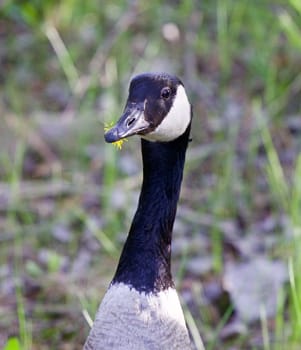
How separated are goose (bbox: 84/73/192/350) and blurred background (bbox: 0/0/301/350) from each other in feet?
1.00

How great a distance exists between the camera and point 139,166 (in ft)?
14.2

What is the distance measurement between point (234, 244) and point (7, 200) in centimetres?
96

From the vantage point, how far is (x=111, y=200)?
4.04 meters

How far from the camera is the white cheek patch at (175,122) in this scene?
2275 mm

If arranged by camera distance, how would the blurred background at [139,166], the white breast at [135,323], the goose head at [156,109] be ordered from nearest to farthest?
the goose head at [156,109]
the white breast at [135,323]
the blurred background at [139,166]

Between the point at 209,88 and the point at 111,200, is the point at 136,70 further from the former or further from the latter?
the point at 111,200

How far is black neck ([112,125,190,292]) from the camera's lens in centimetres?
239

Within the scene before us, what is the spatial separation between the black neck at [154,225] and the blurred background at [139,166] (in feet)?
1.21

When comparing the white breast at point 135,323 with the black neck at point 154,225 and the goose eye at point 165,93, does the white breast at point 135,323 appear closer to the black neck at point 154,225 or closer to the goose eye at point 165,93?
the black neck at point 154,225

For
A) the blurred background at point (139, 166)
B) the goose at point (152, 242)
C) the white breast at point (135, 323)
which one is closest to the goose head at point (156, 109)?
the goose at point (152, 242)

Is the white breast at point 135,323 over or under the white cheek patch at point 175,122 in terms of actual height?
under

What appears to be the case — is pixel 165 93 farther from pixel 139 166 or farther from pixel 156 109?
pixel 139 166

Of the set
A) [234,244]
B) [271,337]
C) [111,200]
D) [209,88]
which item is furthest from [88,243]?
[209,88]

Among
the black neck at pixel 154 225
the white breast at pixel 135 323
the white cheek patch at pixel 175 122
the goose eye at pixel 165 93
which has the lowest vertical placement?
the white breast at pixel 135 323
